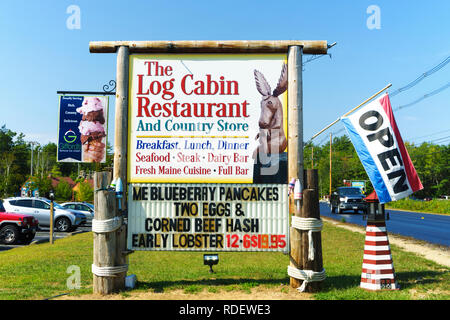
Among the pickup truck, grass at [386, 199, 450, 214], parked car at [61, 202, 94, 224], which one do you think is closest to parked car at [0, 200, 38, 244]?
parked car at [61, 202, 94, 224]

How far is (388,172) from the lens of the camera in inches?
254

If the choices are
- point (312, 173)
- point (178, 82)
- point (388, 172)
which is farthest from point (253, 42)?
point (388, 172)

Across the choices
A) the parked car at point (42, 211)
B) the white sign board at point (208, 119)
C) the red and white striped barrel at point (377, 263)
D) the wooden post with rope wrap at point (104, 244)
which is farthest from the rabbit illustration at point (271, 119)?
the parked car at point (42, 211)

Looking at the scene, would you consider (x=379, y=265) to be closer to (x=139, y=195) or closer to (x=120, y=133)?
(x=139, y=195)

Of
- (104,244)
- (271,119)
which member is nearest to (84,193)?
(104,244)

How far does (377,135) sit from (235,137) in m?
2.33

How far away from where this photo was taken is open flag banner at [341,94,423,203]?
645 centimetres

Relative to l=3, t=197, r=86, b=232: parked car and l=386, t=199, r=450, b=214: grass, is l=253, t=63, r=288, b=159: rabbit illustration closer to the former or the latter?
l=3, t=197, r=86, b=232: parked car

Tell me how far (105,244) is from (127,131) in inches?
72.7

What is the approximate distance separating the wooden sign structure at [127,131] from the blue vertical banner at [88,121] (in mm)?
1330

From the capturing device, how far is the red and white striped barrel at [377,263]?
6258 mm

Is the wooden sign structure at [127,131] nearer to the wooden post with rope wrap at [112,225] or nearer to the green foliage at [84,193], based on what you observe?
the wooden post with rope wrap at [112,225]

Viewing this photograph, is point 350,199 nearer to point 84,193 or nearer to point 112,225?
point 112,225

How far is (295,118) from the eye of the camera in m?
6.45
